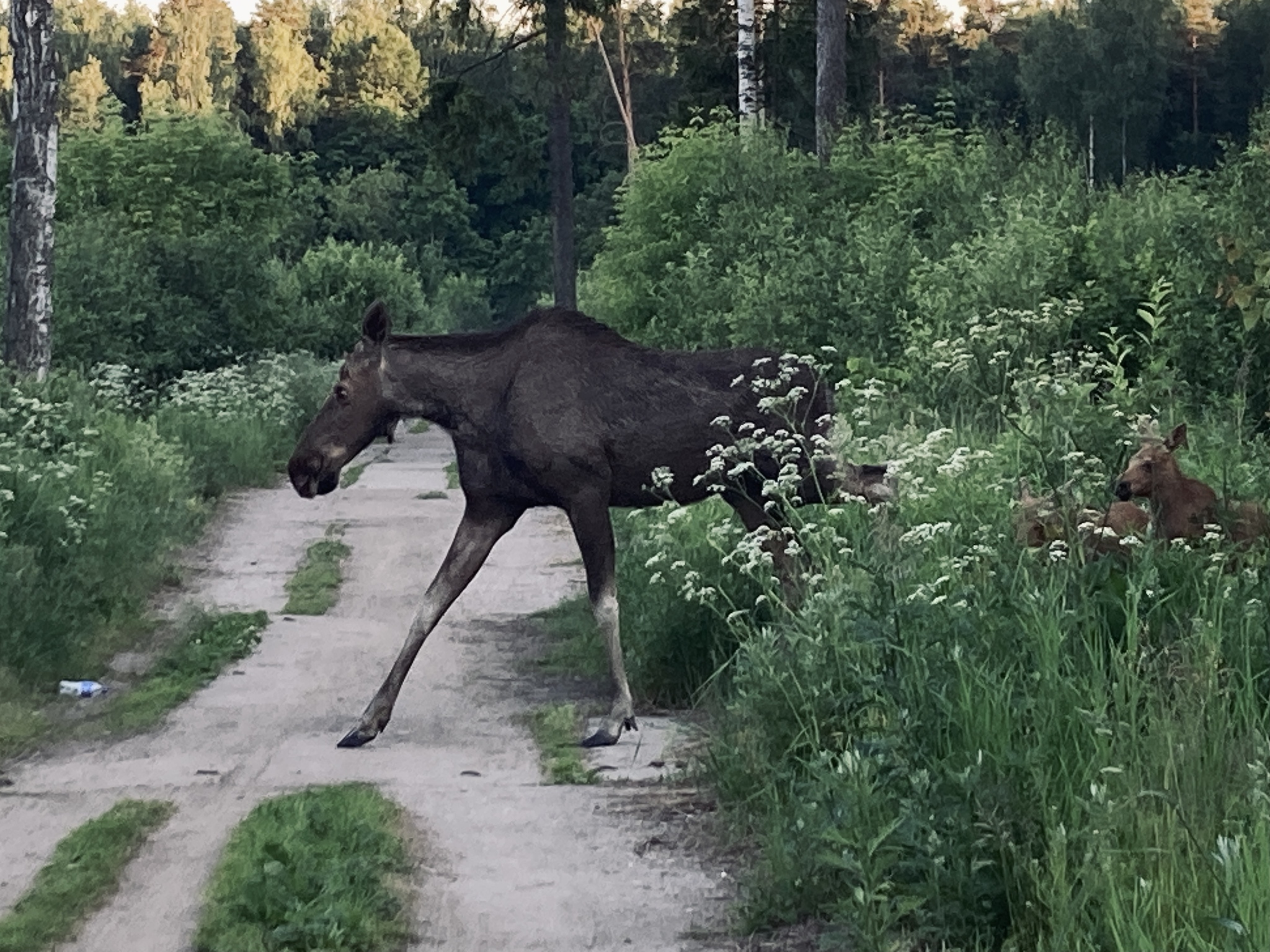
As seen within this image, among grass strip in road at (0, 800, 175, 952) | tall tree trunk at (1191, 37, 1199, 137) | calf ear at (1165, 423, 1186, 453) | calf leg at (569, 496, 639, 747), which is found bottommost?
grass strip in road at (0, 800, 175, 952)

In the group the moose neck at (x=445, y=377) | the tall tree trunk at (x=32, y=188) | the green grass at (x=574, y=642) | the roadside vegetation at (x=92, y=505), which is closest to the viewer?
the moose neck at (x=445, y=377)

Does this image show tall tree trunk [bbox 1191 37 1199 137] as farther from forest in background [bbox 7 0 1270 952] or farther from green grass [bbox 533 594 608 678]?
green grass [bbox 533 594 608 678]

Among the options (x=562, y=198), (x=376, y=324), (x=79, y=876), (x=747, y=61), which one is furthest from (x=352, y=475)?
(x=562, y=198)

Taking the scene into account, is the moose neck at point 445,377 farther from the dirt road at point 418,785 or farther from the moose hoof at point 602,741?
the moose hoof at point 602,741

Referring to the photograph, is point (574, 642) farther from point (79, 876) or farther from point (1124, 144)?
point (1124, 144)

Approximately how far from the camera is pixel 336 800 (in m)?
7.32

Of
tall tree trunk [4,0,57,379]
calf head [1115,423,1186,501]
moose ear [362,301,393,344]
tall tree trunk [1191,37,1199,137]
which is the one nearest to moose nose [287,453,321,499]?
moose ear [362,301,393,344]

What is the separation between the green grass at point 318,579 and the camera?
13.2m

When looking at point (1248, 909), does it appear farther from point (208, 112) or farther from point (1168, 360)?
point (208, 112)

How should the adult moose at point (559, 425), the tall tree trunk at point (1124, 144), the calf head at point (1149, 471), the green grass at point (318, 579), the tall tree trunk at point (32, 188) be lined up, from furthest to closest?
1. the tall tree trunk at point (1124, 144)
2. the tall tree trunk at point (32, 188)
3. the green grass at point (318, 579)
4. the adult moose at point (559, 425)
5. the calf head at point (1149, 471)

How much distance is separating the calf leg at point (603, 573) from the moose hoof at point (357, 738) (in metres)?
1.14

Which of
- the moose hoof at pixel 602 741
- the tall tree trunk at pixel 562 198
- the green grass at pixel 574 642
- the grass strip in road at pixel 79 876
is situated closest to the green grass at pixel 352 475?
the green grass at pixel 574 642

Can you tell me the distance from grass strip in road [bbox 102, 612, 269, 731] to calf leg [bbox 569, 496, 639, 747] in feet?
7.76

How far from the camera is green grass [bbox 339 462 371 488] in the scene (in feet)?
71.7
